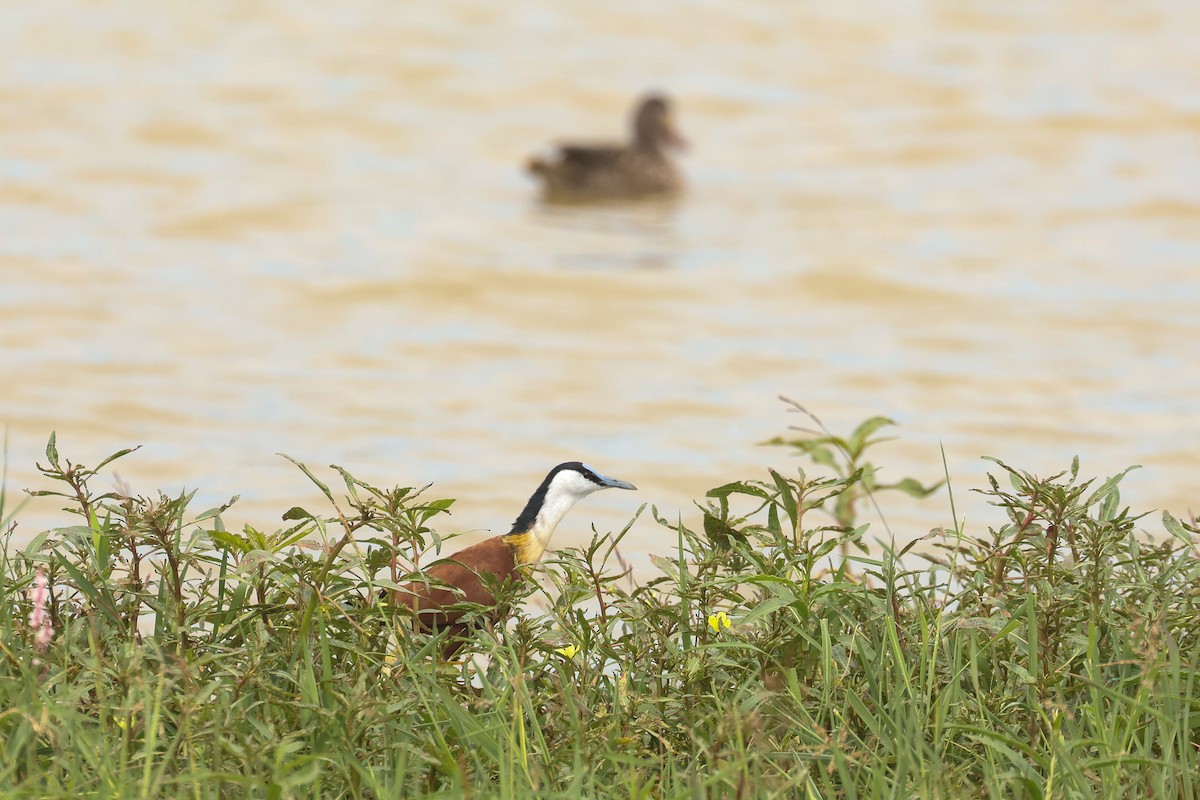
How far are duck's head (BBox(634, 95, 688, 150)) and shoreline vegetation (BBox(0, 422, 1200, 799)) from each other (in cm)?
1417

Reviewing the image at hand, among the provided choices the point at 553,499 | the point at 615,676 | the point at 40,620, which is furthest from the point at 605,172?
the point at 40,620

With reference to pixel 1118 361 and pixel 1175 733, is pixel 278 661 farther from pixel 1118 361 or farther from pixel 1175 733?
pixel 1118 361

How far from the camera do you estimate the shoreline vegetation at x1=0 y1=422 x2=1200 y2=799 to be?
353cm

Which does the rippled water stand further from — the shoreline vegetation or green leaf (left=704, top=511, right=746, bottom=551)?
the shoreline vegetation

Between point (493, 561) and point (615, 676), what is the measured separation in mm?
590

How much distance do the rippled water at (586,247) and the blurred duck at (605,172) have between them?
0.36m

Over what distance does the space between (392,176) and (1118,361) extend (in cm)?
828

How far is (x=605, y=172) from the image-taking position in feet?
56.5

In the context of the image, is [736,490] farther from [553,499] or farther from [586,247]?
[586,247]

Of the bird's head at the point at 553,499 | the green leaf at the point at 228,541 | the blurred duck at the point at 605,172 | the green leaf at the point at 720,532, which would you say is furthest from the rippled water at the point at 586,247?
the green leaf at the point at 228,541

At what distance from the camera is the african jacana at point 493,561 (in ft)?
13.7

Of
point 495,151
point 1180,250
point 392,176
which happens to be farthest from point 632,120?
point 1180,250

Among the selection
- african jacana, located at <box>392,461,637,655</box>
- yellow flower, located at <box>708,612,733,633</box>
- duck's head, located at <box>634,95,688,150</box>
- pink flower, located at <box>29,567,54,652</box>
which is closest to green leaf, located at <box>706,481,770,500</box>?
yellow flower, located at <box>708,612,733,633</box>

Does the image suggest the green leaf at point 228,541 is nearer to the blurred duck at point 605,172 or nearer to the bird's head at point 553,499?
the bird's head at point 553,499
